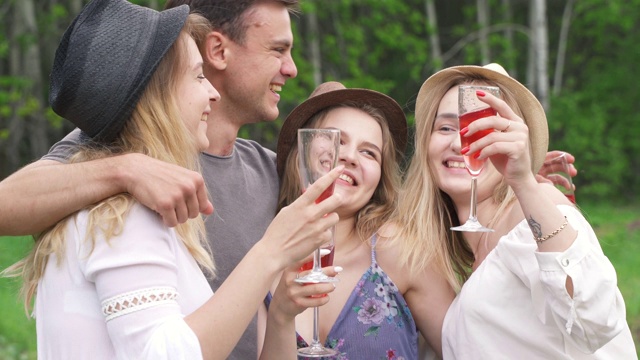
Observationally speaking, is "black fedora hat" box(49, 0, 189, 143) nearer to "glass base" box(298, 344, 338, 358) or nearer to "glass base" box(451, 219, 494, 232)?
"glass base" box(298, 344, 338, 358)

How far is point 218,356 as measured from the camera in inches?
101

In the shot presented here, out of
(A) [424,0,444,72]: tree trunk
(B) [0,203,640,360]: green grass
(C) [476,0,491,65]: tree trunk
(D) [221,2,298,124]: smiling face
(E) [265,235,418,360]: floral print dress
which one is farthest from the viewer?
(C) [476,0,491,65]: tree trunk

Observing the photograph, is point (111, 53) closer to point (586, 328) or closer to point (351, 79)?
point (586, 328)

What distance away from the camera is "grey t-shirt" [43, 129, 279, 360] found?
3.71 m

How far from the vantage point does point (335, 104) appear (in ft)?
13.2

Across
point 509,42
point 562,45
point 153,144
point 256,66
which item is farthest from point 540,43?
point 153,144

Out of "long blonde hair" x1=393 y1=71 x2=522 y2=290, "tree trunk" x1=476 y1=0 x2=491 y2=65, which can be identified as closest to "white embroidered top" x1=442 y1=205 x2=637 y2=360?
"long blonde hair" x1=393 y1=71 x2=522 y2=290

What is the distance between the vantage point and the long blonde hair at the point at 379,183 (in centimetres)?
396

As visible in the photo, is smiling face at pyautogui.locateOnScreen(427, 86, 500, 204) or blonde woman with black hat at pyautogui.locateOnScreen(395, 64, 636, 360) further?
smiling face at pyautogui.locateOnScreen(427, 86, 500, 204)

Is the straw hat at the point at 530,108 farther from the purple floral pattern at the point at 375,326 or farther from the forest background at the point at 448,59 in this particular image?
the forest background at the point at 448,59

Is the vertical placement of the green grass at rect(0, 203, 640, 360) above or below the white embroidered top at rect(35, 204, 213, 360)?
below

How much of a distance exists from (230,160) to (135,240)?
61.5 inches

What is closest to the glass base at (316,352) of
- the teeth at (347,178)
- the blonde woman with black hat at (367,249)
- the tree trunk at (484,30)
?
the blonde woman with black hat at (367,249)

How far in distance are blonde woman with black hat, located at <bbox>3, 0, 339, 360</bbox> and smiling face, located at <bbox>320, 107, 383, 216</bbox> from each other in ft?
3.31
